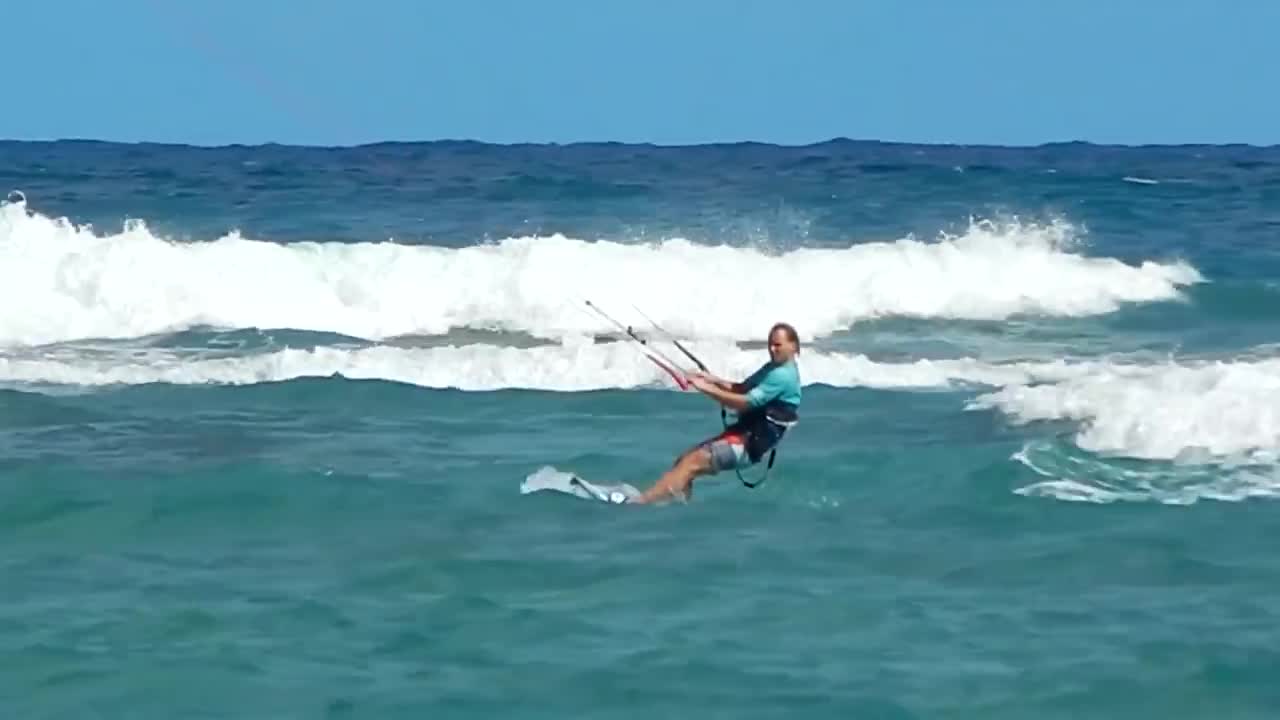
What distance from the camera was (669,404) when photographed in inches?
642

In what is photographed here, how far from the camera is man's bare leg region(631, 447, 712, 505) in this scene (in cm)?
1231

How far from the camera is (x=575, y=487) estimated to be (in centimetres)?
1259

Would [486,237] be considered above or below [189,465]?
above

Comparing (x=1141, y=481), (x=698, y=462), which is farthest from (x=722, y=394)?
(x=1141, y=481)

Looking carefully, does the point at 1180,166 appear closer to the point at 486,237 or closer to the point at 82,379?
the point at 486,237

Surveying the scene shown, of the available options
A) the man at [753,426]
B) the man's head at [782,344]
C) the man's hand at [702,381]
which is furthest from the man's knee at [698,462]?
the man's head at [782,344]

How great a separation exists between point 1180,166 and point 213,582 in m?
41.3

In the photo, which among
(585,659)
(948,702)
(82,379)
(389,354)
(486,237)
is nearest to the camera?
(948,702)

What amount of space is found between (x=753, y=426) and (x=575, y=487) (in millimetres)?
1214

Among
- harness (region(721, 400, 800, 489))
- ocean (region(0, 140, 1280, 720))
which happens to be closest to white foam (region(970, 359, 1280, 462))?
ocean (region(0, 140, 1280, 720))

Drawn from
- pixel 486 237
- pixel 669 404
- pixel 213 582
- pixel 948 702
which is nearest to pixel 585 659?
pixel 948 702

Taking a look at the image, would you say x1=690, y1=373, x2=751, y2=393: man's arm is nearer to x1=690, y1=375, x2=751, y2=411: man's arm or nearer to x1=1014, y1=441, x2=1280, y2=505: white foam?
x1=690, y1=375, x2=751, y2=411: man's arm

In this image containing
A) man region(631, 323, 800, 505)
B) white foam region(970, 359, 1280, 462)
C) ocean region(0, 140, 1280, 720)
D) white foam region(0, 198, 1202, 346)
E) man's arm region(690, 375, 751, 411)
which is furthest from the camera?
white foam region(0, 198, 1202, 346)

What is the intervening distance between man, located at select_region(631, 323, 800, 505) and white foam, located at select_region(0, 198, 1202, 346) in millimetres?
9905
